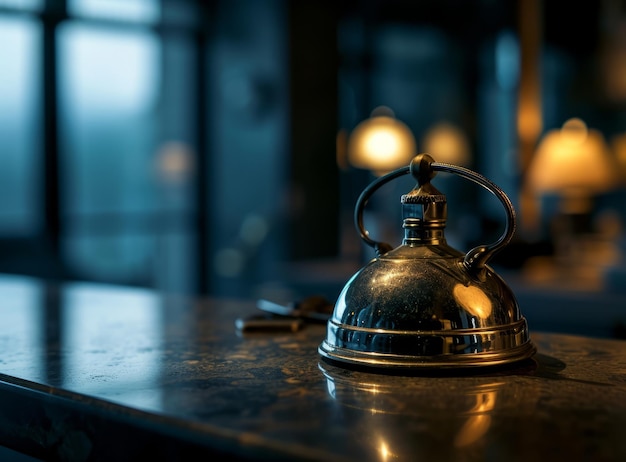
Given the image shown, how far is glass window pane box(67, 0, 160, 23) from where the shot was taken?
6379mm

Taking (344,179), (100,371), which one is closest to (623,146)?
(344,179)

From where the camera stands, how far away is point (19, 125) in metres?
6.02

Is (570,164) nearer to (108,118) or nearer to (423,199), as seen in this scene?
(423,199)

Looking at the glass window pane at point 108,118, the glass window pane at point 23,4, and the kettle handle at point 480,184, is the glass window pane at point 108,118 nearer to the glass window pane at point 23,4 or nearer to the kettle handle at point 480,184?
the glass window pane at point 23,4

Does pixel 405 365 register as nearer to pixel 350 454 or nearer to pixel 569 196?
pixel 350 454

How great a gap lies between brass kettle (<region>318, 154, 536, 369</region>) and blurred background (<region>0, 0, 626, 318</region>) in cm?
423

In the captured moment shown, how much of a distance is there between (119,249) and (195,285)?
2.32ft

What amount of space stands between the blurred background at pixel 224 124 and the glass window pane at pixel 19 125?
10mm

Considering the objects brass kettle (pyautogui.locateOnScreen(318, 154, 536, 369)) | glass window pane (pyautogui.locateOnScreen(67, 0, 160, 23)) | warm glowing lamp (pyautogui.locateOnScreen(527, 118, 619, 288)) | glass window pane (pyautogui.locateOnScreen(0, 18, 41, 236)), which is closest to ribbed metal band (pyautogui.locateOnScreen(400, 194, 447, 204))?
brass kettle (pyautogui.locateOnScreen(318, 154, 536, 369))

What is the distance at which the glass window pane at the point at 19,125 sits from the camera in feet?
→ 19.5

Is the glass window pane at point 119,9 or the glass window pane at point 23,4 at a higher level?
the glass window pane at point 119,9

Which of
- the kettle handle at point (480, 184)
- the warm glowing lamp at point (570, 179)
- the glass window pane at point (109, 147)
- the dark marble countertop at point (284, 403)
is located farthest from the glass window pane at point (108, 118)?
the kettle handle at point (480, 184)

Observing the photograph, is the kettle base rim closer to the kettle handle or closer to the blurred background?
the kettle handle

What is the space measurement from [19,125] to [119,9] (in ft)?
4.14
